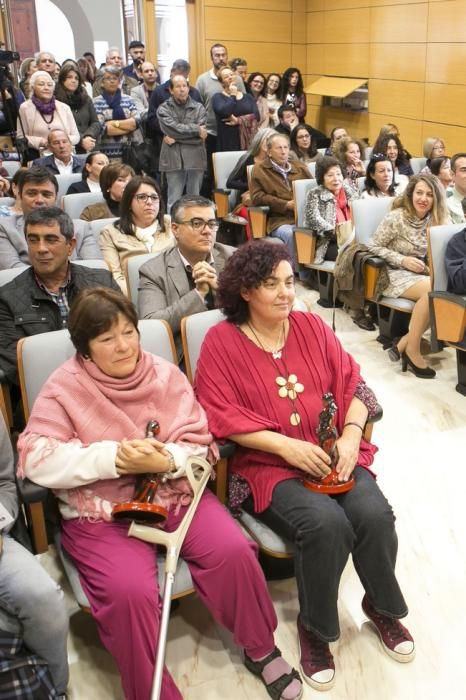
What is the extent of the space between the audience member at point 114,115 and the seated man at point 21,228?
248 cm

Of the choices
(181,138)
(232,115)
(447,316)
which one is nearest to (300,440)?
(447,316)

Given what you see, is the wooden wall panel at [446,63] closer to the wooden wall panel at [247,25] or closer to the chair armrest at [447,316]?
the wooden wall panel at [247,25]

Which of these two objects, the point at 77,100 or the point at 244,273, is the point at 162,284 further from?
the point at 77,100

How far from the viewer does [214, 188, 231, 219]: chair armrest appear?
216 inches

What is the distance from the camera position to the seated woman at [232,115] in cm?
605

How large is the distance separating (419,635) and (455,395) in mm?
1609

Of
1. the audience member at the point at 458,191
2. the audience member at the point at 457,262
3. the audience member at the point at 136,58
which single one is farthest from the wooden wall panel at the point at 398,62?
the audience member at the point at 457,262

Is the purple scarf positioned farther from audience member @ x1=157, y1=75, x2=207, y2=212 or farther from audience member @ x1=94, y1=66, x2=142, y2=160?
audience member @ x1=157, y1=75, x2=207, y2=212

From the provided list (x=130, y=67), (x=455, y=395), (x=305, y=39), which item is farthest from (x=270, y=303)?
(x=305, y=39)

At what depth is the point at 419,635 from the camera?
1921mm

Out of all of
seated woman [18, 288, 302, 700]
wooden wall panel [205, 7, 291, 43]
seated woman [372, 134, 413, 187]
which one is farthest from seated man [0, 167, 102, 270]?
wooden wall panel [205, 7, 291, 43]

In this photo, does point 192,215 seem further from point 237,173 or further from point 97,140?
point 97,140

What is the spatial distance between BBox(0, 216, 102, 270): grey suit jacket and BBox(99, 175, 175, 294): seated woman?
7 centimetres

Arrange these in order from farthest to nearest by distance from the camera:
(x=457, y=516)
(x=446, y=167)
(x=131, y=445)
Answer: (x=446, y=167)
(x=457, y=516)
(x=131, y=445)
